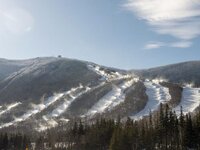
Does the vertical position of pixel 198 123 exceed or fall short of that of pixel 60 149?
it exceeds it

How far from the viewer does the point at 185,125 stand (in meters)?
141

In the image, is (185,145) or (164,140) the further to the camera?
(164,140)

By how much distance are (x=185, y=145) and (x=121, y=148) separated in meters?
24.4

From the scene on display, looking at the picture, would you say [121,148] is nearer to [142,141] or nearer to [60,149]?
[142,141]

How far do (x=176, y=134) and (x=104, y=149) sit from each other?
3231 centimetres

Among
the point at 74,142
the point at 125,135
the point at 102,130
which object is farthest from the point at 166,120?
the point at 74,142

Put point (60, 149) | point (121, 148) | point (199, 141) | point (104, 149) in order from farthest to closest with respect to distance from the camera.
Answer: point (60, 149), point (104, 149), point (121, 148), point (199, 141)

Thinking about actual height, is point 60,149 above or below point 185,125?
below

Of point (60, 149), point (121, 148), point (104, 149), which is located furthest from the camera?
point (60, 149)

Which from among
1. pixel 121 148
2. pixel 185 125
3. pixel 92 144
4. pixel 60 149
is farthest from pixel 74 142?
pixel 185 125

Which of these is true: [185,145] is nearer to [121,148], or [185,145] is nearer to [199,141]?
[199,141]

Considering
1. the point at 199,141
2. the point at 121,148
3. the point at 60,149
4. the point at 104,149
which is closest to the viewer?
the point at 199,141

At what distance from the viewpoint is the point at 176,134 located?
151875mm

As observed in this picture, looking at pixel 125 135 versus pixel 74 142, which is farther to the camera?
pixel 74 142
